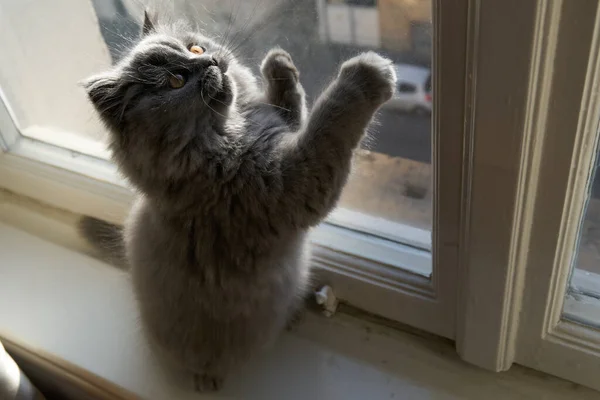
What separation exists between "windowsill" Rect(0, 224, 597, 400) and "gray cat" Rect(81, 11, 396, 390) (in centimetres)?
11

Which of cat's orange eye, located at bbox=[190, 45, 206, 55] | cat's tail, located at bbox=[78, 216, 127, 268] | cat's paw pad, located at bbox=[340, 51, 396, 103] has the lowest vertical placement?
cat's tail, located at bbox=[78, 216, 127, 268]

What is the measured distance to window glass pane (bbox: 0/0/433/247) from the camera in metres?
0.76

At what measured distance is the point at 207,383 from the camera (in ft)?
2.86

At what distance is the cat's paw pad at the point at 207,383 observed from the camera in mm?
869

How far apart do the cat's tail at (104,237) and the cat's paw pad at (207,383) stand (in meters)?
0.30

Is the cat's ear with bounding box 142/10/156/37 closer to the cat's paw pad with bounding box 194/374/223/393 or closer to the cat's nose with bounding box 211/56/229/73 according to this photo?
the cat's nose with bounding box 211/56/229/73

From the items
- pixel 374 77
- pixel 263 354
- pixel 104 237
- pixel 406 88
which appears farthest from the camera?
pixel 104 237

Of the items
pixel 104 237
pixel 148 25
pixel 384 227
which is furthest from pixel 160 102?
pixel 104 237

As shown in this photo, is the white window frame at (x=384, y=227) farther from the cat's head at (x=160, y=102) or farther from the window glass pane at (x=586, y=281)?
the cat's head at (x=160, y=102)

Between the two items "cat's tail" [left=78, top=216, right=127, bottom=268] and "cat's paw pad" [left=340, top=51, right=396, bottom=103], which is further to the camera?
"cat's tail" [left=78, top=216, right=127, bottom=268]

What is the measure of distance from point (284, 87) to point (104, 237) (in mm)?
519

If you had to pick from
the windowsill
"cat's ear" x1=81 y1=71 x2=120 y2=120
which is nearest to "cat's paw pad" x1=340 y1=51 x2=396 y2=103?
"cat's ear" x1=81 y1=71 x2=120 y2=120

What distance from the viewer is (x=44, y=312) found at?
3.42ft

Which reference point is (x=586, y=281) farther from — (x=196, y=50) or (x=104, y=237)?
(x=104, y=237)
